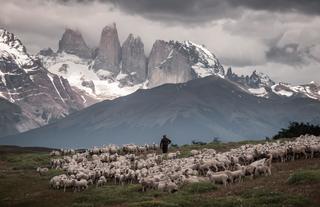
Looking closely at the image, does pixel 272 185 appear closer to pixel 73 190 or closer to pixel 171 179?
pixel 171 179

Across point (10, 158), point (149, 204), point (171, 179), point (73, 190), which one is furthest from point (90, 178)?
point (10, 158)

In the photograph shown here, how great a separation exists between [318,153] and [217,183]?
12597 millimetres

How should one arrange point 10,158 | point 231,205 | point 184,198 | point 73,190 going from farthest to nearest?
point 10,158 → point 73,190 → point 184,198 → point 231,205

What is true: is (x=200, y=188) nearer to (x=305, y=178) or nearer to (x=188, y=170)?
(x=188, y=170)

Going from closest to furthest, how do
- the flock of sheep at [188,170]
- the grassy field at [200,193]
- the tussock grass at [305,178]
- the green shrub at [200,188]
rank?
the grassy field at [200,193] → the tussock grass at [305,178] → the green shrub at [200,188] → the flock of sheep at [188,170]

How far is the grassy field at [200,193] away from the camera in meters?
34.2

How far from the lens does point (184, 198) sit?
122ft

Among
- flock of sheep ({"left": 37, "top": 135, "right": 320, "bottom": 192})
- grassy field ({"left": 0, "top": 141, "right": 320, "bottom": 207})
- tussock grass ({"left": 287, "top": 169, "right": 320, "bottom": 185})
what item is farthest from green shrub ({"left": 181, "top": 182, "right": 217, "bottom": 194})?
tussock grass ({"left": 287, "top": 169, "right": 320, "bottom": 185})

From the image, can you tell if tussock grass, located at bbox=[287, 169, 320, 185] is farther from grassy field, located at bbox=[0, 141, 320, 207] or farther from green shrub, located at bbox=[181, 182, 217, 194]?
green shrub, located at bbox=[181, 182, 217, 194]

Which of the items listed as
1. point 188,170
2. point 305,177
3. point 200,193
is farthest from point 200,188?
point 305,177

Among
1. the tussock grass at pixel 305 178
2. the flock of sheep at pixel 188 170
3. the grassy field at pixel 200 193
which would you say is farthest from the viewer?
the flock of sheep at pixel 188 170

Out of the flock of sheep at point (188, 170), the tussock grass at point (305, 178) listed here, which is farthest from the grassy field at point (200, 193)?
the flock of sheep at point (188, 170)

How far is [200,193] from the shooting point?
3959 cm

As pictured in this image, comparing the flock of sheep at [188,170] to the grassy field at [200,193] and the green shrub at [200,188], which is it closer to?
the grassy field at [200,193]
